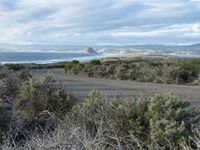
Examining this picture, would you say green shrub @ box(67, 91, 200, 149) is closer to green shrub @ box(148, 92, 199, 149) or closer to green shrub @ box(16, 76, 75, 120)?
green shrub @ box(148, 92, 199, 149)

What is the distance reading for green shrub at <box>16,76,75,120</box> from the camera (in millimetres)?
13892

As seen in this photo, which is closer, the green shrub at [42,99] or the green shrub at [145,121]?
the green shrub at [145,121]

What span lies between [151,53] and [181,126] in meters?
121

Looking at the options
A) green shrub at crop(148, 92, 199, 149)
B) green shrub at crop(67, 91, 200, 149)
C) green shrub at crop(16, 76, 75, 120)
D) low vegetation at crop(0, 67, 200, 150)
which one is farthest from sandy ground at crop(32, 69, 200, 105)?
green shrub at crop(148, 92, 199, 149)

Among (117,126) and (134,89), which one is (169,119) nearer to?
(117,126)

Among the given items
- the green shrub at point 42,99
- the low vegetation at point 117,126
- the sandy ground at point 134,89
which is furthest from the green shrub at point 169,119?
the sandy ground at point 134,89

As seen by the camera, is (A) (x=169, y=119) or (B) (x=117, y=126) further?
(B) (x=117, y=126)

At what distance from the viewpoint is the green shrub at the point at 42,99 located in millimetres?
13892

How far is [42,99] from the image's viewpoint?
14.2 m

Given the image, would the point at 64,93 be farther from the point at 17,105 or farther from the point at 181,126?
the point at 181,126

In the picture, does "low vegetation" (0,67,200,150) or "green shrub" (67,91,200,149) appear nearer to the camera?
"low vegetation" (0,67,200,150)

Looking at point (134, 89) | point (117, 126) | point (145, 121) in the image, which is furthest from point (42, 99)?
point (134, 89)

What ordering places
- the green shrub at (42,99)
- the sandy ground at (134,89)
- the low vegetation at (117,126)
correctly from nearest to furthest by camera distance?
the low vegetation at (117,126)
the green shrub at (42,99)
the sandy ground at (134,89)

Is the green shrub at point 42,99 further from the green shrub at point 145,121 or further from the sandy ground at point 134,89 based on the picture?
the green shrub at point 145,121
